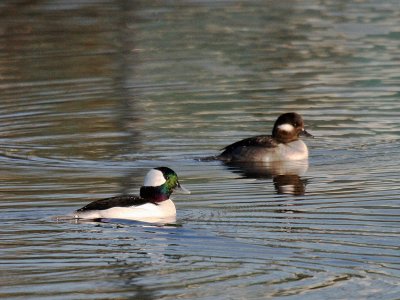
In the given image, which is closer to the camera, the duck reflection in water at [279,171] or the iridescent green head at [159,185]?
the iridescent green head at [159,185]

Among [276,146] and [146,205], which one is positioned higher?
[276,146]

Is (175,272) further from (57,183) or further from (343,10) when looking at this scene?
(343,10)

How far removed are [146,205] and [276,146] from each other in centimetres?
427

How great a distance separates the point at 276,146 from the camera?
1759 cm

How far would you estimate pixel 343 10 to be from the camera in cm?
3108

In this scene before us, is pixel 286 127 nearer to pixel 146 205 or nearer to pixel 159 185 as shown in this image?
pixel 159 185

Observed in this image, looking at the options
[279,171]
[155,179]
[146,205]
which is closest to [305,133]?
[279,171]

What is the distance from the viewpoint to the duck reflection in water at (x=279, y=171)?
15.6 meters

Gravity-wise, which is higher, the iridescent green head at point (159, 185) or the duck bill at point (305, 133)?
the duck bill at point (305, 133)

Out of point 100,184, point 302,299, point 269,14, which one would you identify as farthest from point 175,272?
point 269,14

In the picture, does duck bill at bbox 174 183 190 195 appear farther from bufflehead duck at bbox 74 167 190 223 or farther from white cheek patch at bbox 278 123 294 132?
white cheek patch at bbox 278 123 294 132

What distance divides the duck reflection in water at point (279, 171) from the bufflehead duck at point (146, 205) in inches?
67.3

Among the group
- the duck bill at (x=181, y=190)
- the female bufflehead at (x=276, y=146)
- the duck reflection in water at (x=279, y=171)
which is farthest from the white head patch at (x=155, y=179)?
the female bufflehead at (x=276, y=146)

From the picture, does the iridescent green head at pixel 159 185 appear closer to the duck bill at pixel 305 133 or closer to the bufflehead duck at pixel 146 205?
the bufflehead duck at pixel 146 205
